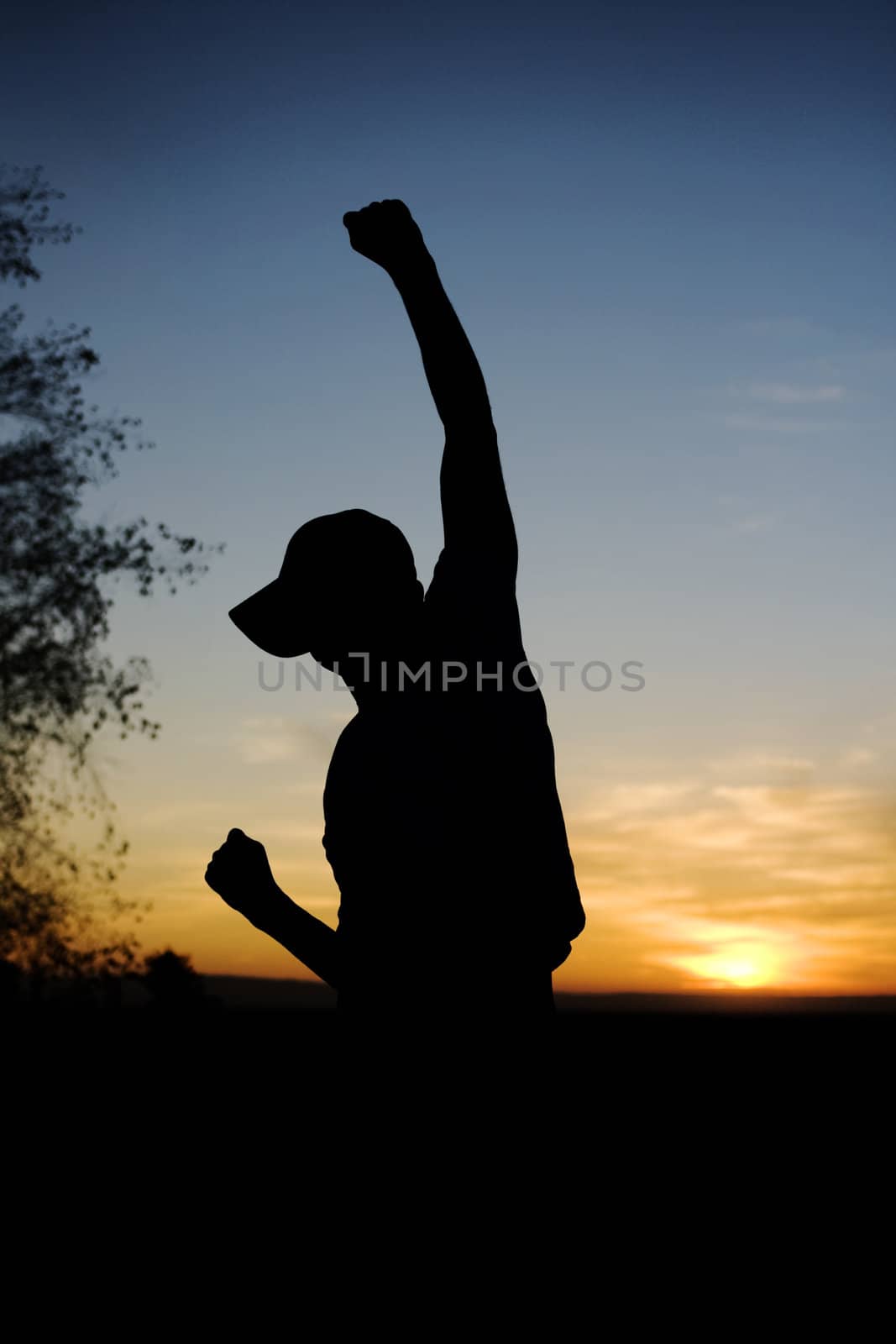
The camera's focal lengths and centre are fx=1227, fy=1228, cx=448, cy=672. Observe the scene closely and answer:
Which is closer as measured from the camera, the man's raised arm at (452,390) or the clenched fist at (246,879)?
the man's raised arm at (452,390)

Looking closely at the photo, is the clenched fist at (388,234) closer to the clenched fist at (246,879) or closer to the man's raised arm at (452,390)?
the man's raised arm at (452,390)

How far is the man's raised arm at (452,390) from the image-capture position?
2359mm

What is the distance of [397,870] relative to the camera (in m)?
2.32

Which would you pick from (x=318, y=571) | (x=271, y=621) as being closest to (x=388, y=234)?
(x=318, y=571)

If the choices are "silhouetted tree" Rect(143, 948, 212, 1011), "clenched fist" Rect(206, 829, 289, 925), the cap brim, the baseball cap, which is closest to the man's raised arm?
the baseball cap

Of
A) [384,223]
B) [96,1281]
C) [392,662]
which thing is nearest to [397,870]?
[392,662]

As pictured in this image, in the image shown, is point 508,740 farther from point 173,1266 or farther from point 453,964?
point 173,1266

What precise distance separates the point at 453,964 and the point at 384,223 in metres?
1.46

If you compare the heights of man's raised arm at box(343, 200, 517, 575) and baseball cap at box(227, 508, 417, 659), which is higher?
man's raised arm at box(343, 200, 517, 575)

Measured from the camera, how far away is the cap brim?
249cm

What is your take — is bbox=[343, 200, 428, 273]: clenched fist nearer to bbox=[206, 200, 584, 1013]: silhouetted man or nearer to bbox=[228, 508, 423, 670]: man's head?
bbox=[206, 200, 584, 1013]: silhouetted man

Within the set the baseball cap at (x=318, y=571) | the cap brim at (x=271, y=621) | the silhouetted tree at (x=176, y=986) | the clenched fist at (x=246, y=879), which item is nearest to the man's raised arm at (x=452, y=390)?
the baseball cap at (x=318, y=571)

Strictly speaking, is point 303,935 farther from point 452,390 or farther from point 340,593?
point 452,390

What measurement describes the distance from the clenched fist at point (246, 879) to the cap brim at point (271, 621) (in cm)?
41
